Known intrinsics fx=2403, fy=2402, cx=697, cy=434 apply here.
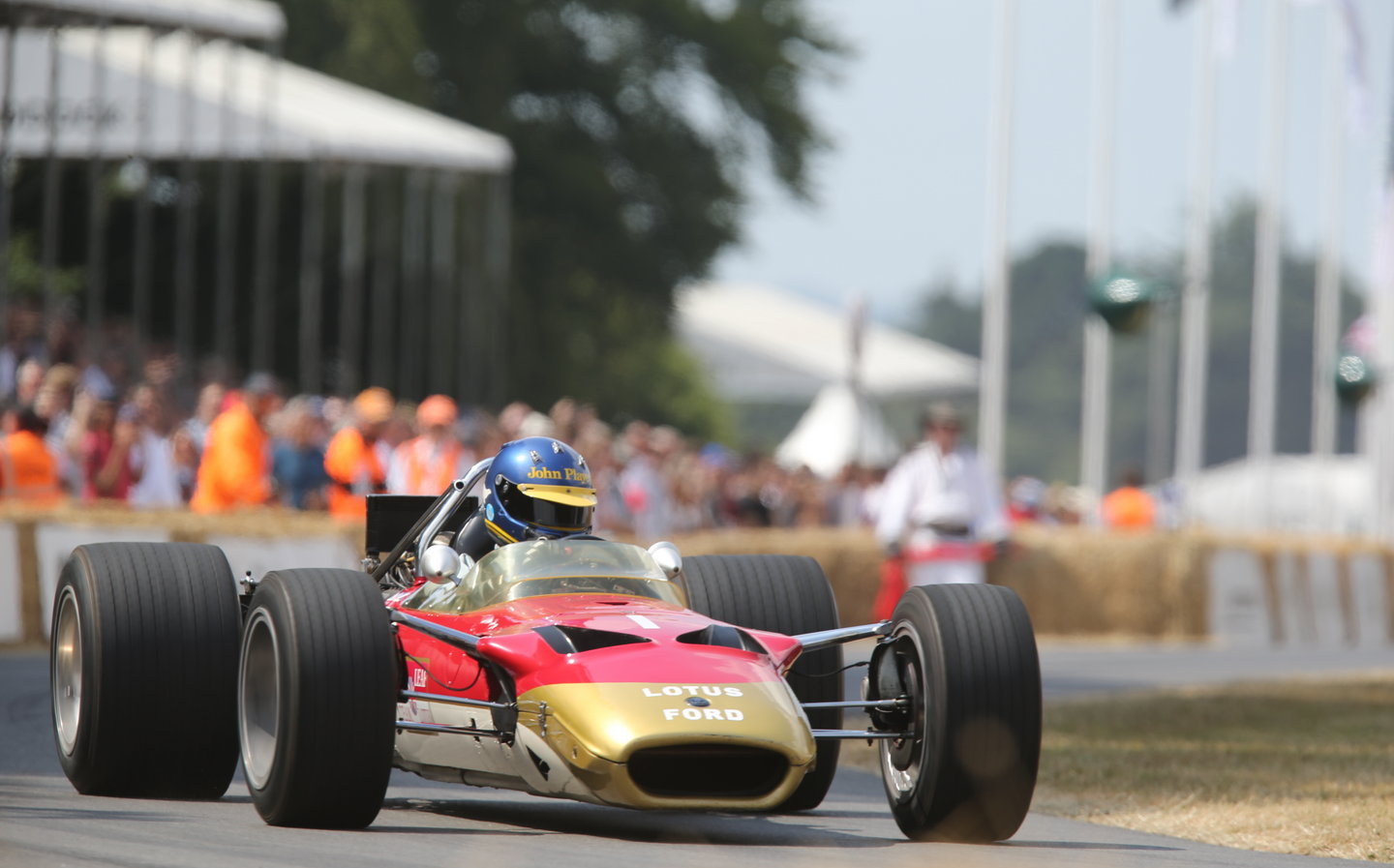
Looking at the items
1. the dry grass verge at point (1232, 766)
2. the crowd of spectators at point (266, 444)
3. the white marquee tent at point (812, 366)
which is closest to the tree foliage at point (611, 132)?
the white marquee tent at point (812, 366)

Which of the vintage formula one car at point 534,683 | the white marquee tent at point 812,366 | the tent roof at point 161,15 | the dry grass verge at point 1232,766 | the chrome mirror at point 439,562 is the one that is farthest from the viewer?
the white marquee tent at point 812,366

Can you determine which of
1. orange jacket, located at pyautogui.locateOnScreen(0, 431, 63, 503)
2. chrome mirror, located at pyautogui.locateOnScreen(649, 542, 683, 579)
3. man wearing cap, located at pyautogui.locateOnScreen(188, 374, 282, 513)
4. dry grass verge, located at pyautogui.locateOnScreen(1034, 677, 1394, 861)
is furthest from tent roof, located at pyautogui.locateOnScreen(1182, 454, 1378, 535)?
chrome mirror, located at pyautogui.locateOnScreen(649, 542, 683, 579)

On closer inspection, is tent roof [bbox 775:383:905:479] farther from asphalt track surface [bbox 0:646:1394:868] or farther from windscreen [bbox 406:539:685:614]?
windscreen [bbox 406:539:685:614]

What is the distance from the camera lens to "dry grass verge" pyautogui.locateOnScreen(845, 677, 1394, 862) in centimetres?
951

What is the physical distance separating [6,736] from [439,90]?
32628mm

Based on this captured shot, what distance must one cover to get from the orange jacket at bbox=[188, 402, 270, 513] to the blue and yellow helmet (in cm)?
914

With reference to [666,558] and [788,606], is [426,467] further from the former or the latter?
[666,558]

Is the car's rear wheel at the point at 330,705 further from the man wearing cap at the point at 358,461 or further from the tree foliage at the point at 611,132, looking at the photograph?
the tree foliage at the point at 611,132

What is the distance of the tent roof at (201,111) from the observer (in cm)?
2352

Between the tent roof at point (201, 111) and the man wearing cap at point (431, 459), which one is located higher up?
the tent roof at point (201, 111)

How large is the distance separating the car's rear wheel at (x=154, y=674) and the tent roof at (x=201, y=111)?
42.7 feet

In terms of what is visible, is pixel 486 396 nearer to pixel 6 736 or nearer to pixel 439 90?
pixel 439 90

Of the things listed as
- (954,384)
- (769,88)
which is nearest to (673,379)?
(954,384)

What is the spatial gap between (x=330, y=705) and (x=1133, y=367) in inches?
6191
